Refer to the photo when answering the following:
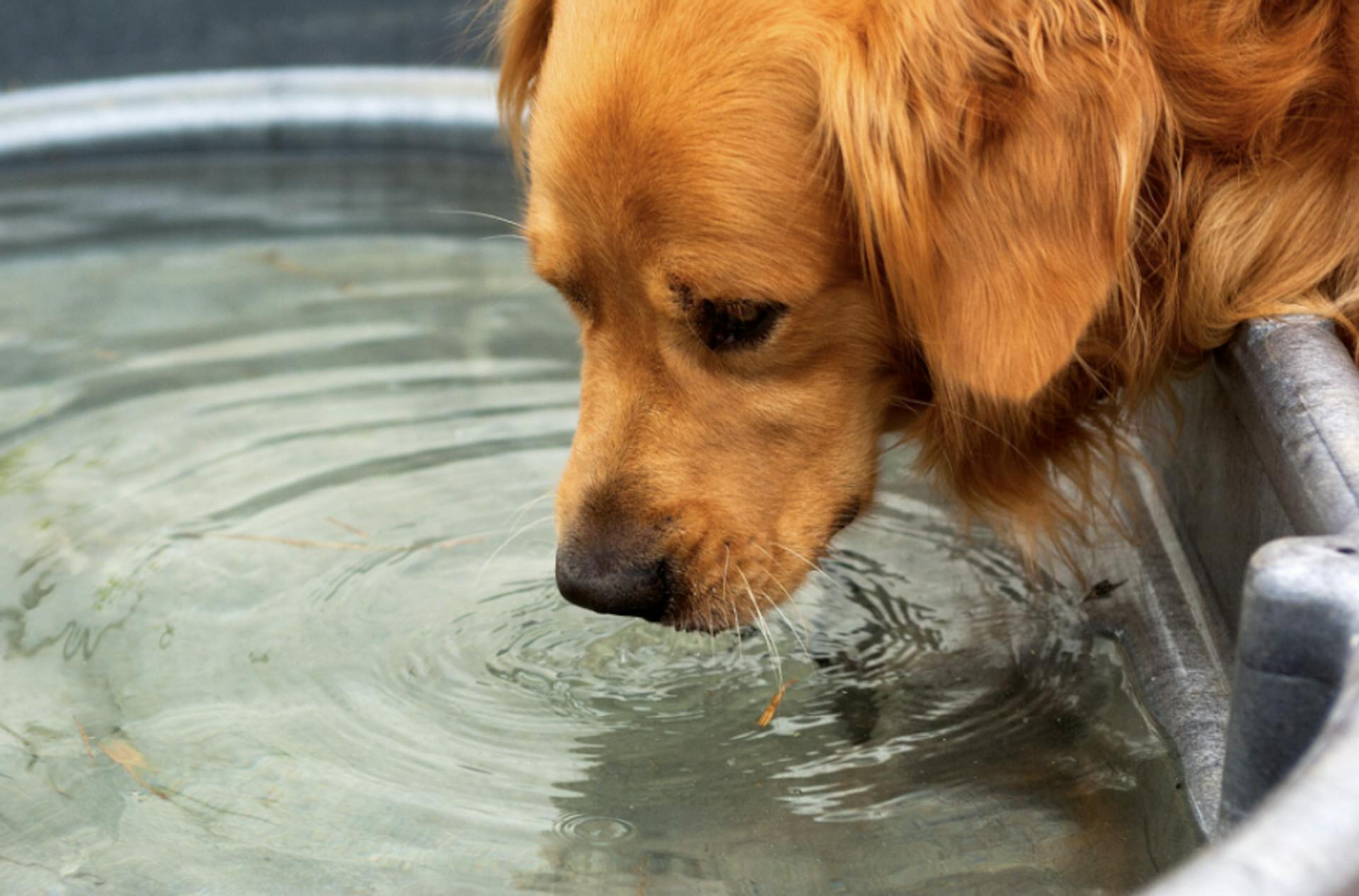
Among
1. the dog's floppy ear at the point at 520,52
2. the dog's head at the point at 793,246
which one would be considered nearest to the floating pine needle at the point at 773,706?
the dog's head at the point at 793,246

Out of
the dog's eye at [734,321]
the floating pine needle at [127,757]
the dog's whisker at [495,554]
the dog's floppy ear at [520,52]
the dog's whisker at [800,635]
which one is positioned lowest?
the floating pine needle at [127,757]

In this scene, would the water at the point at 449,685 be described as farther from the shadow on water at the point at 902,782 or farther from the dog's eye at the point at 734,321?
the dog's eye at the point at 734,321

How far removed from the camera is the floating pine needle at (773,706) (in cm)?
→ 225

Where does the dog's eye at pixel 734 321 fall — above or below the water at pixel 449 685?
above

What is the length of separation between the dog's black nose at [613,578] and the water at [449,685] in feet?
0.88

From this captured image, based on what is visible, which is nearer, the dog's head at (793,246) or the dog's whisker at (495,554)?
the dog's head at (793,246)

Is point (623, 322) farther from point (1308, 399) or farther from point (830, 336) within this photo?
point (1308, 399)

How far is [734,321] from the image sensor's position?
1.96m

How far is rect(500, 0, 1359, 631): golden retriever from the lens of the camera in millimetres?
1804

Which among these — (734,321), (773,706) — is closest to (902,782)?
(773,706)

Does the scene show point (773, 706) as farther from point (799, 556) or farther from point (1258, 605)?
point (1258, 605)

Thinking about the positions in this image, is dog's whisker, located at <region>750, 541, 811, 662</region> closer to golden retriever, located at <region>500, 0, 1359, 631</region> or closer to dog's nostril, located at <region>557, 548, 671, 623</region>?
golden retriever, located at <region>500, 0, 1359, 631</region>

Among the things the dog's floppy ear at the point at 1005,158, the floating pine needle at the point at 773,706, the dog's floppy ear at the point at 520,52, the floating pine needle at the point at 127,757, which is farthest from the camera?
the dog's floppy ear at the point at 520,52

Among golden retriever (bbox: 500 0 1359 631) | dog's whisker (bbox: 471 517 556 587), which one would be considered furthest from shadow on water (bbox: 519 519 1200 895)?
dog's whisker (bbox: 471 517 556 587)
